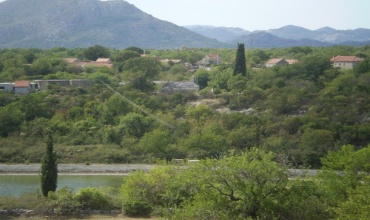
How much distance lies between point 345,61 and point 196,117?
2054 centimetres

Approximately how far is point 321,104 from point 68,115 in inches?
631

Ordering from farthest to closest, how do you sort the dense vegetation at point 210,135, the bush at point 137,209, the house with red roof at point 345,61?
the house with red roof at point 345,61 → the bush at point 137,209 → the dense vegetation at point 210,135

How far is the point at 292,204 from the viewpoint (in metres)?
13.4

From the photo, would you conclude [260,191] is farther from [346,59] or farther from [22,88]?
[346,59]

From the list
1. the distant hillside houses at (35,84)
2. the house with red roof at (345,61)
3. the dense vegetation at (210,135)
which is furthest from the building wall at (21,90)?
the house with red roof at (345,61)

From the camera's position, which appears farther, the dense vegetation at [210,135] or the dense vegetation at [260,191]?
the dense vegetation at [210,135]

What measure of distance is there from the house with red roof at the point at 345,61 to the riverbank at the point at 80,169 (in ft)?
86.4

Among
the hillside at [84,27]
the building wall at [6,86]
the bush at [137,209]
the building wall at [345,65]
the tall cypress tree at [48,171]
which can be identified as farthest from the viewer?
the hillside at [84,27]

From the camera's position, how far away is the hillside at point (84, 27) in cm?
12938

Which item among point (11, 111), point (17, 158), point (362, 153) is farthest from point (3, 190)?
point (362, 153)

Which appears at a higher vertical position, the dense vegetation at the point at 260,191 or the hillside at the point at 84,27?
the hillside at the point at 84,27

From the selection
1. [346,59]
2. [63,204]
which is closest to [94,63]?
[346,59]

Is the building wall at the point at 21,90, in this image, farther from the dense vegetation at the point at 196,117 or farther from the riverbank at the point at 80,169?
Answer: the riverbank at the point at 80,169

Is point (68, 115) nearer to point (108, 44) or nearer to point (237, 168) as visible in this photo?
point (237, 168)
